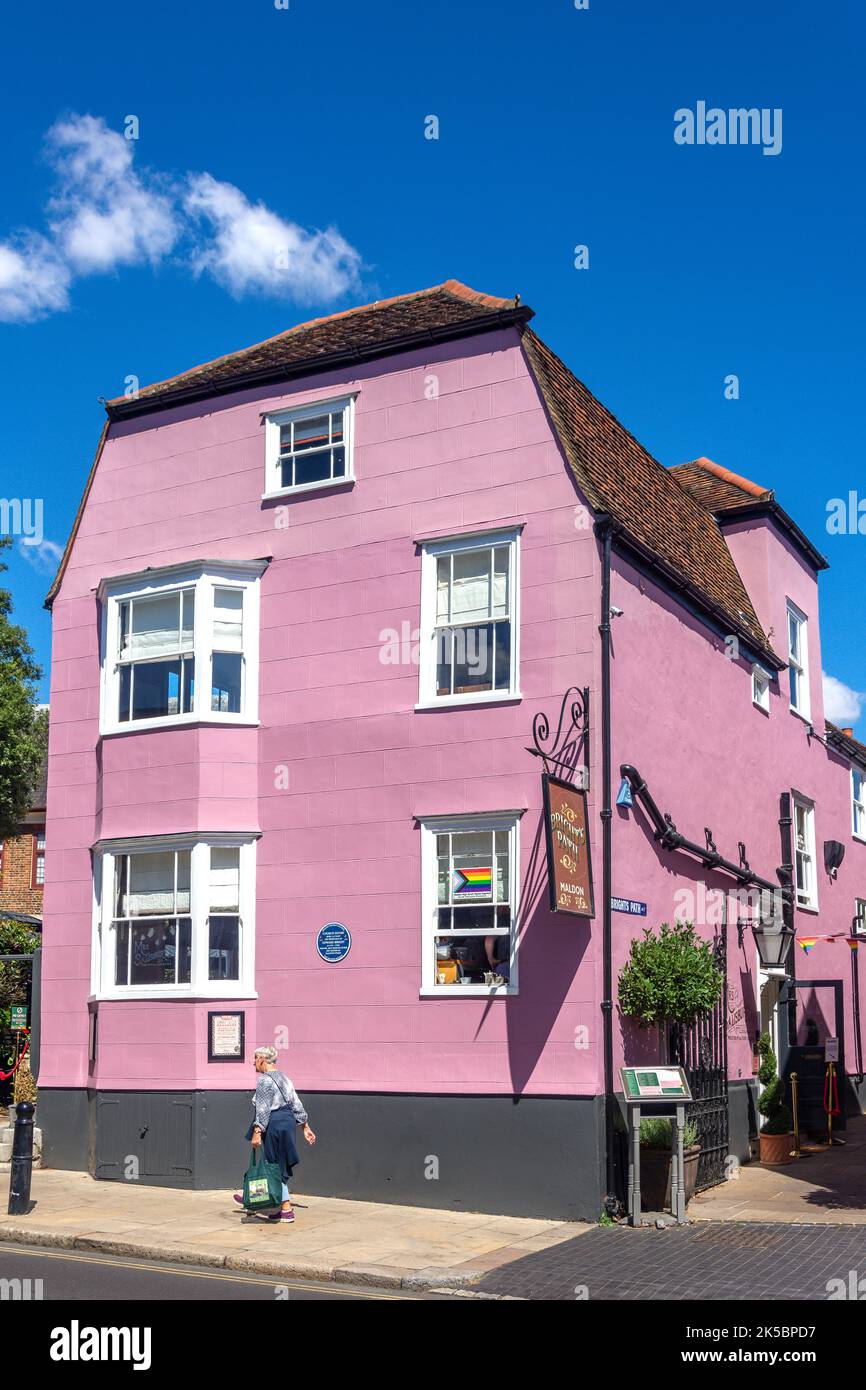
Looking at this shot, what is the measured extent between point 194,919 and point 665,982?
215 inches

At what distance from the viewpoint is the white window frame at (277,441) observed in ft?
58.5

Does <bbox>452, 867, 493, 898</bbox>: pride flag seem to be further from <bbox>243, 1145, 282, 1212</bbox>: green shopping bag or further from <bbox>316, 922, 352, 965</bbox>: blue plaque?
<bbox>243, 1145, 282, 1212</bbox>: green shopping bag

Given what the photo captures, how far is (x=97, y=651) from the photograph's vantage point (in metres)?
18.9

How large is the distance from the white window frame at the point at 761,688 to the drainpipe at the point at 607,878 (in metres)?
6.29

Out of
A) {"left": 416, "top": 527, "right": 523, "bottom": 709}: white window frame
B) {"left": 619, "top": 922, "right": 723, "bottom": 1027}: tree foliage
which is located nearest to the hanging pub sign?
{"left": 619, "top": 922, "right": 723, "bottom": 1027}: tree foliage

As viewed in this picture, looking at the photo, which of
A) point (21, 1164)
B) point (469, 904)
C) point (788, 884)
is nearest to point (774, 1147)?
point (788, 884)

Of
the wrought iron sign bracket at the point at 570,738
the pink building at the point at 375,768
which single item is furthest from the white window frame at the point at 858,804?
the wrought iron sign bracket at the point at 570,738

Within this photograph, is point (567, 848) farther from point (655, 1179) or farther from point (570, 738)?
point (655, 1179)

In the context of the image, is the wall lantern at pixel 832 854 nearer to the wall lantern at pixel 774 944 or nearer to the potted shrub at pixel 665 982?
the wall lantern at pixel 774 944

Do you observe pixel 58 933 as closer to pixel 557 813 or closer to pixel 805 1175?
pixel 557 813

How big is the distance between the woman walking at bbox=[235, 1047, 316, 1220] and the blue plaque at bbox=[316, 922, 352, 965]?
215 cm

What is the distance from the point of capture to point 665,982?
1538cm

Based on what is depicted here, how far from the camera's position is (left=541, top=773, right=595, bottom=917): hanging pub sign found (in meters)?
14.4
